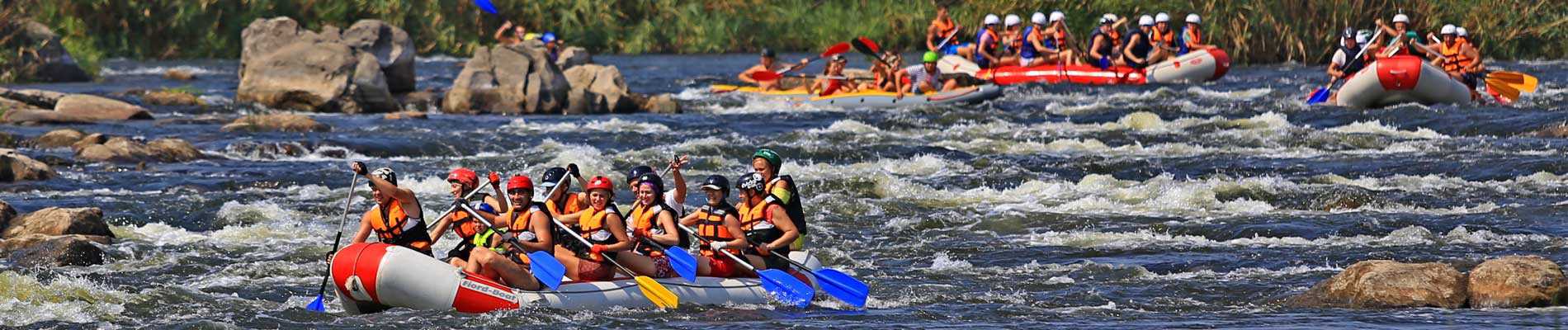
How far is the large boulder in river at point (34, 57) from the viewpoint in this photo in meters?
30.8

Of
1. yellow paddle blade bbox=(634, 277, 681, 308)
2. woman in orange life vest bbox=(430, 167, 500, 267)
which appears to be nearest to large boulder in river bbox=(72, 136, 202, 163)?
woman in orange life vest bbox=(430, 167, 500, 267)

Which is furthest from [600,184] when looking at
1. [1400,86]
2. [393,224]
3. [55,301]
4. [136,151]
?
[1400,86]

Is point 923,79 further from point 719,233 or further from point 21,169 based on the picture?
point 719,233

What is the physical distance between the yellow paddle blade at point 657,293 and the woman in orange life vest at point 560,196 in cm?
62

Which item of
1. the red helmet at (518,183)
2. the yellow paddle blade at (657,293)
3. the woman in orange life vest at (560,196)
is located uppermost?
the red helmet at (518,183)

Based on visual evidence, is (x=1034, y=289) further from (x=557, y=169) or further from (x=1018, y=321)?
(x=557, y=169)

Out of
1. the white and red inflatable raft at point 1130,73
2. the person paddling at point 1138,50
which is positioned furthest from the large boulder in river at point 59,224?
the person paddling at point 1138,50

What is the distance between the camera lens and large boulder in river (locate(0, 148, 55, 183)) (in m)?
18.0

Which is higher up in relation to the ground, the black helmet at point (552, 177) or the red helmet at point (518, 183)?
the red helmet at point (518, 183)

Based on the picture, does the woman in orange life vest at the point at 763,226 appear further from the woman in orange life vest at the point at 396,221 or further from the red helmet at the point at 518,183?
the woman in orange life vest at the point at 396,221

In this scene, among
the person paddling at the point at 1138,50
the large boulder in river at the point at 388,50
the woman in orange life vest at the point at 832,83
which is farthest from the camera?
the person paddling at the point at 1138,50

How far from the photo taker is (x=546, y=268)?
1090 cm

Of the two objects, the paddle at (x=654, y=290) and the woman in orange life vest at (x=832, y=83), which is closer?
the paddle at (x=654, y=290)

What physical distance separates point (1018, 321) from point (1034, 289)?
1386mm
